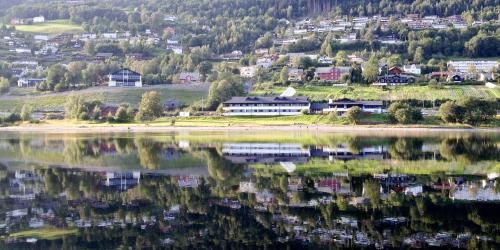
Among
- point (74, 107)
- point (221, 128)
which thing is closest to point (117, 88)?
point (74, 107)

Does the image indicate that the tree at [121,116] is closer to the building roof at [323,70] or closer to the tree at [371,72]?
the building roof at [323,70]

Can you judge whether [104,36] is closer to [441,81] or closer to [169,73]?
[169,73]

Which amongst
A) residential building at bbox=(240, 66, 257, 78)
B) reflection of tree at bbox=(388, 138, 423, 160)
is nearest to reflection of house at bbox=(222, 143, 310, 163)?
reflection of tree at bbox=(388, 138, 423, 160)

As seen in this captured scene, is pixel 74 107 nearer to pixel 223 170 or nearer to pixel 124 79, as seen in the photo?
pixel 124 79

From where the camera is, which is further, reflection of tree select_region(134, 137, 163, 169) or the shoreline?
the shoreline

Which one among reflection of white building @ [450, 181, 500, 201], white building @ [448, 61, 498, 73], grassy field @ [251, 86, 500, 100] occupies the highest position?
white building @ [448, 61, 498, 73]

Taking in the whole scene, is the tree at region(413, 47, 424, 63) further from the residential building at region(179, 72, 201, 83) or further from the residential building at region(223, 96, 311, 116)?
the residential building at region(179, 72, 201, 83)

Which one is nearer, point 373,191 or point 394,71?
point 373,191
